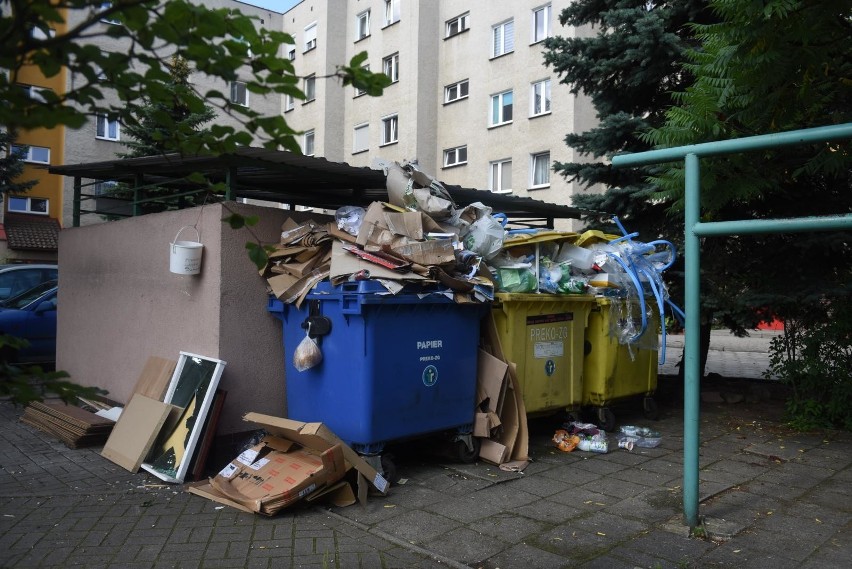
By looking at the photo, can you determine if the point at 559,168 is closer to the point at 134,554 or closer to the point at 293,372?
the point at 293,372

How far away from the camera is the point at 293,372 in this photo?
549cm

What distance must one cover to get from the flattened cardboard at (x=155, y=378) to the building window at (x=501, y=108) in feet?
54.6

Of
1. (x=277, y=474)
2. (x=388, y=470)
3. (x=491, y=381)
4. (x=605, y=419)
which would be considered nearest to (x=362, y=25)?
(x=605, y=419)

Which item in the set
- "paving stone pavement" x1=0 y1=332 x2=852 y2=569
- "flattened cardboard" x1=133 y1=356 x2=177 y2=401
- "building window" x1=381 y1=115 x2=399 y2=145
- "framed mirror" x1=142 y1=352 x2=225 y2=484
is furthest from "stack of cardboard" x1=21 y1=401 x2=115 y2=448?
"building window" x1=381 y1=115 x2=399 y2=145

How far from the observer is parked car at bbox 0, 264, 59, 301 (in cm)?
1052

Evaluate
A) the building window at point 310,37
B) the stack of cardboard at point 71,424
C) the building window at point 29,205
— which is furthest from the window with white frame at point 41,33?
the building window at point 310,37

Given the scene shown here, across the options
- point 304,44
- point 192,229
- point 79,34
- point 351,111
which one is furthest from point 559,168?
point 304,44

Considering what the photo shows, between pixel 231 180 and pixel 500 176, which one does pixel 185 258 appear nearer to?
pixel 231 180

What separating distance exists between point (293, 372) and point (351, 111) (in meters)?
22.5

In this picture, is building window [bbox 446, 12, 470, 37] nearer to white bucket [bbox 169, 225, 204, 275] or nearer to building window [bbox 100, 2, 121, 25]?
white bucket [bbox 169, 225, 204, 275]

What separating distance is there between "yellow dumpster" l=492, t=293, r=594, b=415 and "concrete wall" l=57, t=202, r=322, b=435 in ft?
6.41

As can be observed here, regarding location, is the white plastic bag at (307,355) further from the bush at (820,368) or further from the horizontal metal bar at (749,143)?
the bush at (820,368)

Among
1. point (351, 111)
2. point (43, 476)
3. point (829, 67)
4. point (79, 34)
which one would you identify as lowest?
point (43, 476)

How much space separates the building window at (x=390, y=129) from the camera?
24.6 m
